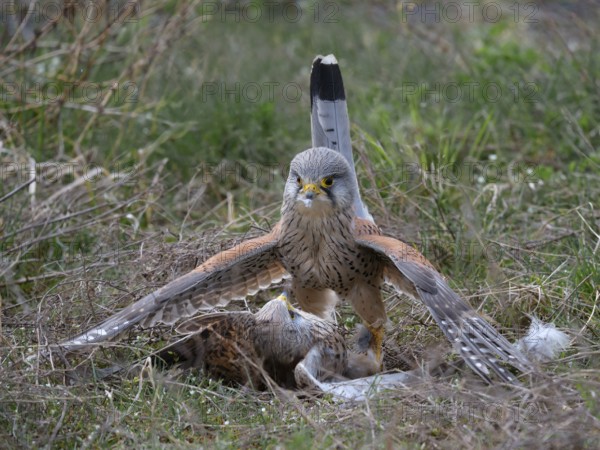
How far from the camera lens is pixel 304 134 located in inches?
306

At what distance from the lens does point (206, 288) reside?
514cm

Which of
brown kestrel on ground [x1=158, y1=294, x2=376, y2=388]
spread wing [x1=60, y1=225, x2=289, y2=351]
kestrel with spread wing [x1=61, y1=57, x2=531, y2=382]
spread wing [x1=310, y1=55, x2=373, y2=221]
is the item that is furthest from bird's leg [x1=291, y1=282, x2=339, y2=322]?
spread wing [x1=310, y1=55, x2=373, y2=221]

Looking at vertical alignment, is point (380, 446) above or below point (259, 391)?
above

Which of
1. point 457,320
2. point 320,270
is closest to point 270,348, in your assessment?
point 320,270

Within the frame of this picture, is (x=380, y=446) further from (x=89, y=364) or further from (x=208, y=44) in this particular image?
(x=208, y=44)

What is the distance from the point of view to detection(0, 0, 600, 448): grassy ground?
4.09 m

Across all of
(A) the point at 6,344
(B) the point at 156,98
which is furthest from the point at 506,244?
(B) the point at 156,98

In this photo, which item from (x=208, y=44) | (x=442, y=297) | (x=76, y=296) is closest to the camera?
(x=442, y=297)

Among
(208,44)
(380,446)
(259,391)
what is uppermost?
(208,44)

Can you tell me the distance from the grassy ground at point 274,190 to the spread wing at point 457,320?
15 cm

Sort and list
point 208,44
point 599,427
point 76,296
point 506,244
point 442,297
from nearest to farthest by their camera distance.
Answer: point 599,427, point 442,297, point 76,296, point 506,244, point 208,44

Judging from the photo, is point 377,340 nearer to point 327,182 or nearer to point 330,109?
point 327,182

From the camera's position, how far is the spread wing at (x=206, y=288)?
15.4ft

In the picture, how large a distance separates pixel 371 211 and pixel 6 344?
8.40 feet
